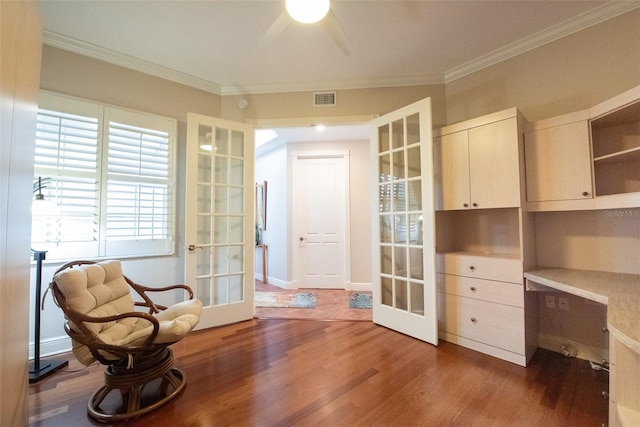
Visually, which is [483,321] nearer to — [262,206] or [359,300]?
[359,300]

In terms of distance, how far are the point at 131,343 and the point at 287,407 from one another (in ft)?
3.29

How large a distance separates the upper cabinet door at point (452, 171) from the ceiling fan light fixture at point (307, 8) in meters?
1.58

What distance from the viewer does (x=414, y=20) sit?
→ 211 cm

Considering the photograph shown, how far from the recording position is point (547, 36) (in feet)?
7.30

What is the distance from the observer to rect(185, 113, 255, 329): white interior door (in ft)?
8.93

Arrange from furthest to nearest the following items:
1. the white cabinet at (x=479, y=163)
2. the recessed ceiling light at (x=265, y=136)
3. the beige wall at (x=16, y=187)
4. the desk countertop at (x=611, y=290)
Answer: the recessed ceiling light at (x=265, y=136) < the white cabinet at (x=479, y=163) < the beige wall at (x=16, y=187) < the desk countertop at (x=611, y=290)

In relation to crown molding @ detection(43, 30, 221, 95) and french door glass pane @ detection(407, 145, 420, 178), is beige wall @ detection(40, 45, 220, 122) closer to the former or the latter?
crown molding @ detection(43, 30, 221, 95)

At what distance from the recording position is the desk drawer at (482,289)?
6.63 feet

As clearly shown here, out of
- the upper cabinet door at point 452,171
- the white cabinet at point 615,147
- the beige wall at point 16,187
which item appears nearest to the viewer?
the beige wall at point 16,187

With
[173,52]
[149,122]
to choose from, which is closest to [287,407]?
[149,122]

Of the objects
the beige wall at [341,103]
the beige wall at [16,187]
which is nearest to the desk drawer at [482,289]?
the beige wall at [341,103]

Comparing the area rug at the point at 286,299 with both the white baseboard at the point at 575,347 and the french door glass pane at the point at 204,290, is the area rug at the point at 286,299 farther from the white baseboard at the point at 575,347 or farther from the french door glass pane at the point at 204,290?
the white baseboard at the point at 575,347

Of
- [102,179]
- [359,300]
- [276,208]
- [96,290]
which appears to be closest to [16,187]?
[96,290]

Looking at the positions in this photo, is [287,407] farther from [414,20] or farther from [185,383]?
[414,20]
